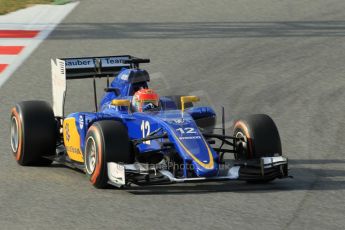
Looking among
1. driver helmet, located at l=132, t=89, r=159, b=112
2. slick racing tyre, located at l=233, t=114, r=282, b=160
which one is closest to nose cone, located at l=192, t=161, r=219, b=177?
slick racing tyre, located at l=233, t=114, r=282, b=160

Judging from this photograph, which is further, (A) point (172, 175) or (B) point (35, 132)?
(B) point (35, 132)

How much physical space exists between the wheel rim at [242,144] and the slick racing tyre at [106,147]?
1.26 meters

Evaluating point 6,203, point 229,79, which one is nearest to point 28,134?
point 6,203

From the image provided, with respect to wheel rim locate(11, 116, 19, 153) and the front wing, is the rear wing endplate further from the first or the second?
the front wing

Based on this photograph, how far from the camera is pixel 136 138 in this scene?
1079 centimetres

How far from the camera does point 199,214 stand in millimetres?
9141

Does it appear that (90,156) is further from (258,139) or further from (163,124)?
(258,139)

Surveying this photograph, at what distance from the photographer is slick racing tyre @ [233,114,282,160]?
10.6m

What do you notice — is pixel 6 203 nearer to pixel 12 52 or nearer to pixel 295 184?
pixel 295 184

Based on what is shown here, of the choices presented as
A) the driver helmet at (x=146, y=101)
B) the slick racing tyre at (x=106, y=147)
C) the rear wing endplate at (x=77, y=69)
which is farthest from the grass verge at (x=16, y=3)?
the slick racing tyre at (x=106, y=147)

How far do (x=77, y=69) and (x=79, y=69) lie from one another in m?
0.02

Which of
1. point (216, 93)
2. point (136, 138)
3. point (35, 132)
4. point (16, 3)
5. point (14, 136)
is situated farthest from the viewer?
point (16, 3)

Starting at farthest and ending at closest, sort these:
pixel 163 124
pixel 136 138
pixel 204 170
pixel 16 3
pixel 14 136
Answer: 1. pixel 16 3
2. pixel 14 136
3. pixel 136 138
4. pixel 163 124
5. pixel 204 170

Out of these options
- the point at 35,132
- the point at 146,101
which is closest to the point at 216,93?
the point at 146,101
